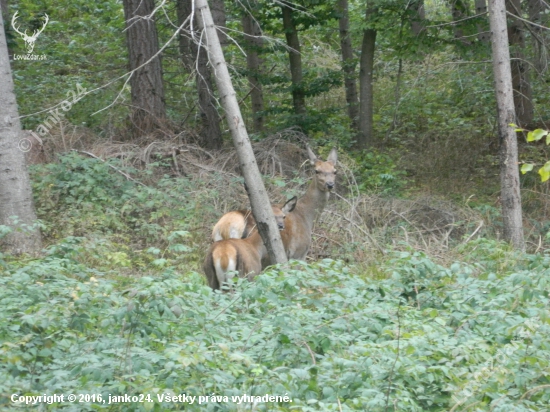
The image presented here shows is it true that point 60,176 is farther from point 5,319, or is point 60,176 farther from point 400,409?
point 400,409

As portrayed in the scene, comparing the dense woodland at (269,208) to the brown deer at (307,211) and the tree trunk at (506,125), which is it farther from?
the brown deer at (307,211)

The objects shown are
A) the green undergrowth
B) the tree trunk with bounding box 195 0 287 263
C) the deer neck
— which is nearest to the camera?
the green undergrowth

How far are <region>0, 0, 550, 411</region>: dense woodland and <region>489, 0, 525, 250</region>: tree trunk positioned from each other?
1.2 inches

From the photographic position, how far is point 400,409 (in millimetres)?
4910

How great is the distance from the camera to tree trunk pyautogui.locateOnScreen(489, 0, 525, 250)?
10.9 metres

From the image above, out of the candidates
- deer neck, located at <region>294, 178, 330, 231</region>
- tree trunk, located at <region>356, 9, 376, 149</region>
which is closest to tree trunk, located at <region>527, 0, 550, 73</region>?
tree trunk, located at <region>356, 9, 376, 149</region>

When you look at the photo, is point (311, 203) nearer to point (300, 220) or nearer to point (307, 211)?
point (307, 211)

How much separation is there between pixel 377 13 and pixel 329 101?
6260 mm

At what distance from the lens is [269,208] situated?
9250 mm

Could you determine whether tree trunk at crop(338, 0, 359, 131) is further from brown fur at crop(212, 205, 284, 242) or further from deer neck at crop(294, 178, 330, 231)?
brown fur at crop(212, 205, 284, 242)

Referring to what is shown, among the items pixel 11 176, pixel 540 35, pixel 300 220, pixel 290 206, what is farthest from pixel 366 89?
pixel 11 176

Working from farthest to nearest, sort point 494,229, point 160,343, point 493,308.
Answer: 1. point 494,229
2. point 493,308
3. point 160,343

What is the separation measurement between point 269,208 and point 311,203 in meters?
2.50

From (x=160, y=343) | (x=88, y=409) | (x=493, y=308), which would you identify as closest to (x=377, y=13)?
(x=493, y=308)
